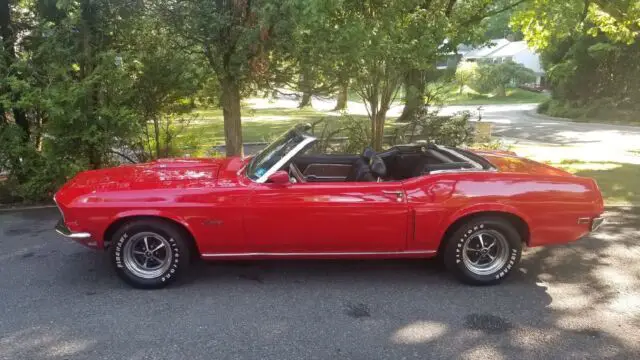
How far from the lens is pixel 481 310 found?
12.8ft

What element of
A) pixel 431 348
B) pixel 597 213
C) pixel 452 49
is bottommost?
pixel 431 348

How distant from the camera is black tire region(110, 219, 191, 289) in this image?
4.12 m

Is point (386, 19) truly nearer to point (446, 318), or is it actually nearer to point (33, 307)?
point (446, 318)

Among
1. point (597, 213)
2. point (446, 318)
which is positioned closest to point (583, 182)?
point (597, 213)

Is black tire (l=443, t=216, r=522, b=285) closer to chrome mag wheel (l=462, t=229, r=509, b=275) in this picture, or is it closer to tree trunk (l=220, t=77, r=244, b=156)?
chrome mag wheel (l=462, t=229, r=509, b=275)

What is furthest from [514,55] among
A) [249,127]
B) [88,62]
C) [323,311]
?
[323,311]

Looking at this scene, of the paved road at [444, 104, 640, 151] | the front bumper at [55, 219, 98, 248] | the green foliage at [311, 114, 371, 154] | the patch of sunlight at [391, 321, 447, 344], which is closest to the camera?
the patch of sunlight at [391, 321, 447, 344]

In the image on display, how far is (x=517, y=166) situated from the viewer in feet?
15.3

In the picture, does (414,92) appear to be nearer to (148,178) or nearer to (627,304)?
(627,304)

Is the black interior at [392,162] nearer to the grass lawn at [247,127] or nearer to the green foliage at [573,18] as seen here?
the grass lawn at [247,127]

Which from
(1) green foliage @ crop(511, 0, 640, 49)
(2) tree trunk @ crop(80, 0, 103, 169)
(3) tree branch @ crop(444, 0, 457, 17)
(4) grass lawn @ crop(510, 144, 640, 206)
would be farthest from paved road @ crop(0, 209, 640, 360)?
(1) green foliage @ crop(511, 0, 640, 49)

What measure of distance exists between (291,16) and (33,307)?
4.82 m

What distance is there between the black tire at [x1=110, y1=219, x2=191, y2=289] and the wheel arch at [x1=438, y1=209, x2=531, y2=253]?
2.24 m

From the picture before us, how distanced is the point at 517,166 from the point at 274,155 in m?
2.26
